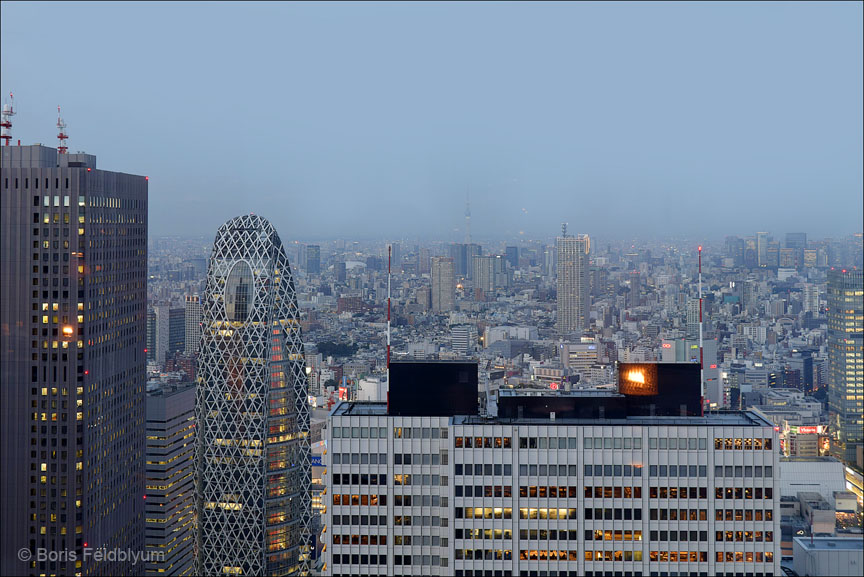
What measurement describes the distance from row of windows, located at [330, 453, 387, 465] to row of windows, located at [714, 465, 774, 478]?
15056 millimetres

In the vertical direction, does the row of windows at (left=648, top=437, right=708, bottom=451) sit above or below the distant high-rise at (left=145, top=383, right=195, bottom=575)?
above

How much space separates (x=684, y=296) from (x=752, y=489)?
65.4 m

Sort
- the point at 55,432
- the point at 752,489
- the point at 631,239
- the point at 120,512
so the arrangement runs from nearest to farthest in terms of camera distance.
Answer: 1. the point at 752,489
2. the point at 55,432
3. the point at 120,512
4. the point at 631,239

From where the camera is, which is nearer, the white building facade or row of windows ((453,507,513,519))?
the white building facade

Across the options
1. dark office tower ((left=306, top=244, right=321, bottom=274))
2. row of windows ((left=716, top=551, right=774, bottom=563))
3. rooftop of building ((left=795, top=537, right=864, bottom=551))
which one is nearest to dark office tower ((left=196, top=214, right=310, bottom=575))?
dark office tower ((left=306, top=244, right=321, bottom=274))

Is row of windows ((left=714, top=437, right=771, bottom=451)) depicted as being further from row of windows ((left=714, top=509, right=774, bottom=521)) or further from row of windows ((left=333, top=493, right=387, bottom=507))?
row of windows ((left=333, top=493, right=387, bottom=507))

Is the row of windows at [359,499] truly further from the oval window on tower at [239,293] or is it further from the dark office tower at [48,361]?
the oval window on tower at [239,293]

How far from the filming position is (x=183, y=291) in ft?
314

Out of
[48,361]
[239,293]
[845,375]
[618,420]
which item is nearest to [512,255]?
[239,293]

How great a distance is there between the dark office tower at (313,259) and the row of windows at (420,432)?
196ft

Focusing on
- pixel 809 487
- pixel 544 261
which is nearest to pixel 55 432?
pixel 544 261

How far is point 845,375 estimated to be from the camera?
117m

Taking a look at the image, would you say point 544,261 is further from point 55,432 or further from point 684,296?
point 55,432

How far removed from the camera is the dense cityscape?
41031mm
